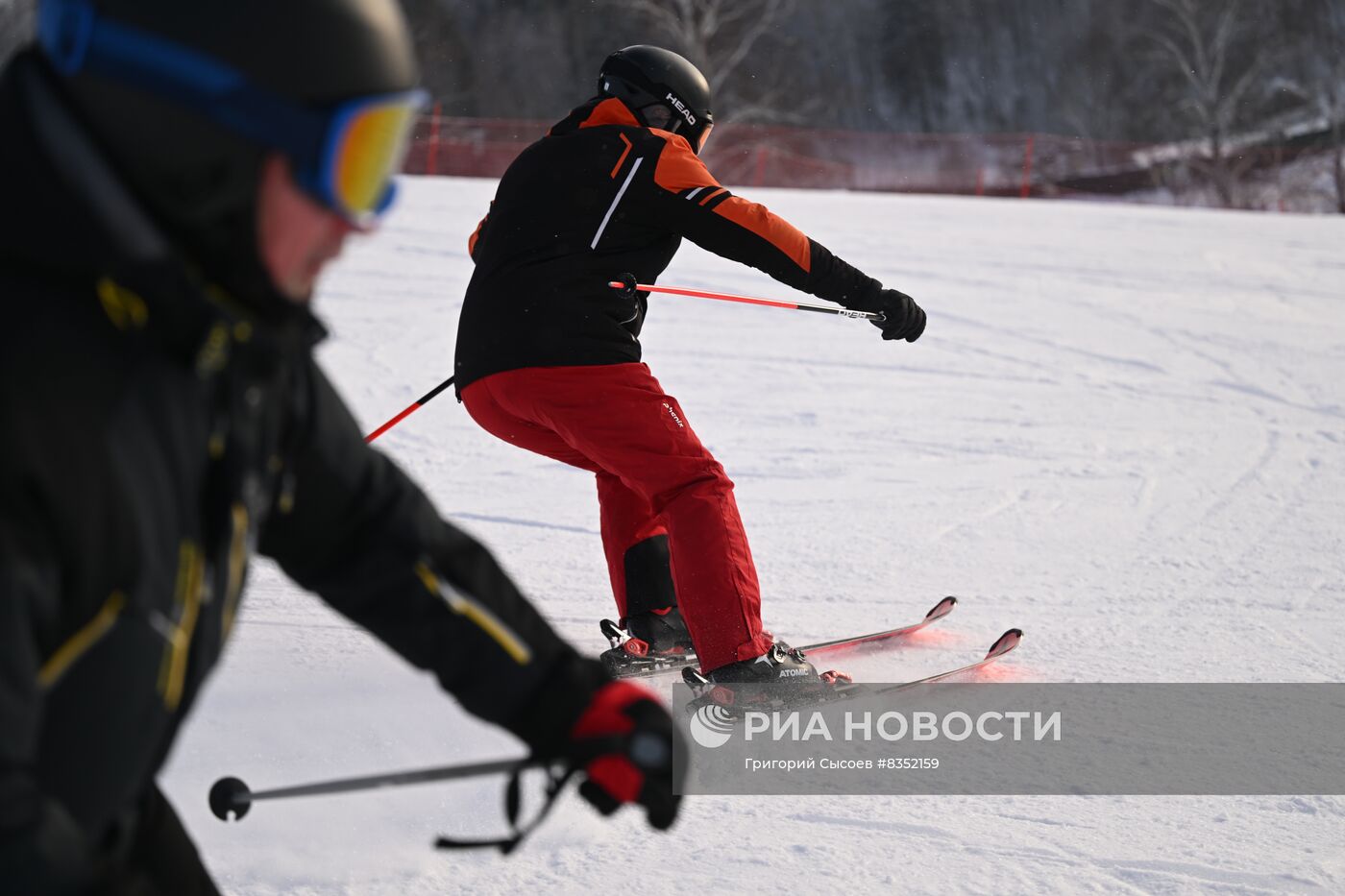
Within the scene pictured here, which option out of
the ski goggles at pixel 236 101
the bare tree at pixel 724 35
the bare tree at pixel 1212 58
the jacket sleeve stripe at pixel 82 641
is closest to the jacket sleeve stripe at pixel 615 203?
the ski goggles at pixel 236 101

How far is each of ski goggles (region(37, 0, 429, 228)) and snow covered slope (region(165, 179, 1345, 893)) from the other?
1.70m

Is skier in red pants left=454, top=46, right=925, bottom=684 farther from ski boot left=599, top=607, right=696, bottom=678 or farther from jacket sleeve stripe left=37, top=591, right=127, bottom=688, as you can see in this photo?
jacket sleeve stripe left=37, top=591, right=127, bottom=688

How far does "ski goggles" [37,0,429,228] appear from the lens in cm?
108

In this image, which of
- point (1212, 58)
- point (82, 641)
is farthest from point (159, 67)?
point (1212, 58)

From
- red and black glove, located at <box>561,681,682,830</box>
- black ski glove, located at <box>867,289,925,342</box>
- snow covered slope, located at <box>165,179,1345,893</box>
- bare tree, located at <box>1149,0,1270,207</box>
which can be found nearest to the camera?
red and black glove, located at <box>561,681,682,830</box>

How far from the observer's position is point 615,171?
132 inches

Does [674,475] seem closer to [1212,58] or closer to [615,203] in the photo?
[615,203]

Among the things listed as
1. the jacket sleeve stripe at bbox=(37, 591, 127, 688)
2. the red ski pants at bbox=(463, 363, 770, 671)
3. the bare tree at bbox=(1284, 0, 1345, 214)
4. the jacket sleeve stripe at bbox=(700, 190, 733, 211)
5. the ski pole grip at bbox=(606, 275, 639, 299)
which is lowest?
the bare tree at bbox=(1284, 0, 1345, 214)

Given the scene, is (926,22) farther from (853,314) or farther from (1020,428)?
(853,314)

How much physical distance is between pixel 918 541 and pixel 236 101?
181 inches

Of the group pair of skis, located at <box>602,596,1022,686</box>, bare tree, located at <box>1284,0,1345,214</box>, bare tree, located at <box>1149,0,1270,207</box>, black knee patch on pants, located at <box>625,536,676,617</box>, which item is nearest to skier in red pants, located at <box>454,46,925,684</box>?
black knee patch on pants, located at <box>625,536,676,617</box>

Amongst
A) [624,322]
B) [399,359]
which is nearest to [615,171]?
[624,322]

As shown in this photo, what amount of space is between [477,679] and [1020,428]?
6469 millimetres

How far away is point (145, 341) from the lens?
1036 mm
